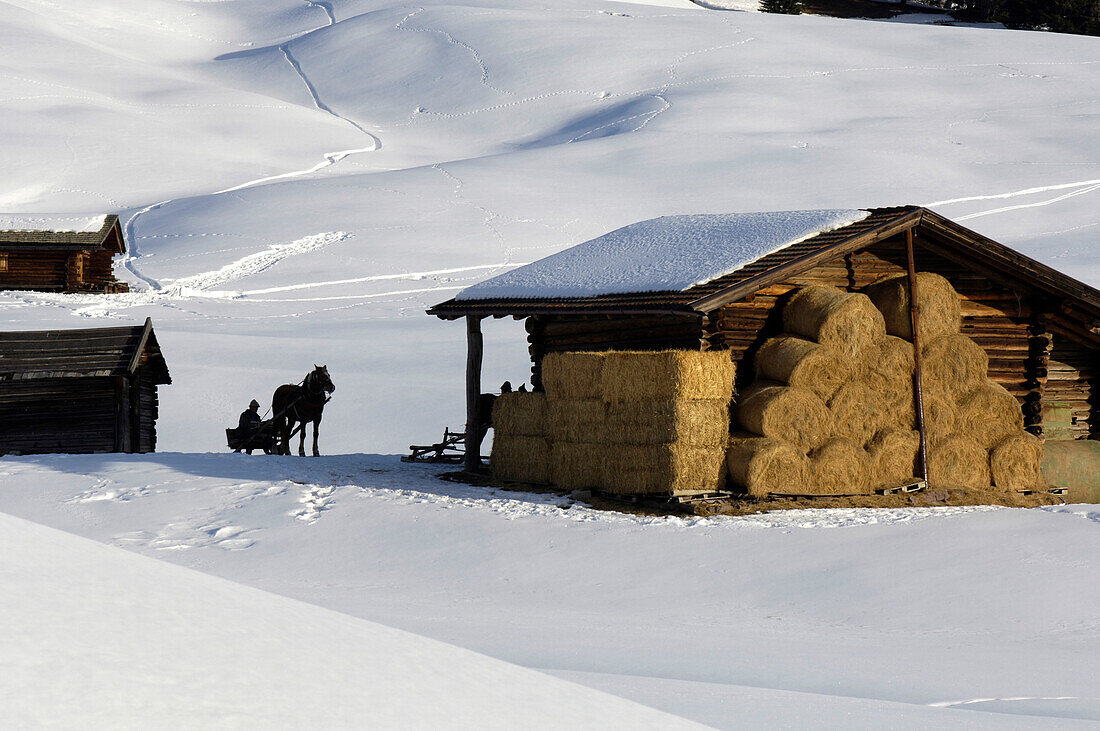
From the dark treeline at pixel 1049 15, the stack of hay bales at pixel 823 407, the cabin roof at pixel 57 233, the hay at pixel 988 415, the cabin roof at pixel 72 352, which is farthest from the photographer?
the dark treeline at pixel 1049 15

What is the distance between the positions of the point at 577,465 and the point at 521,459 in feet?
4.38

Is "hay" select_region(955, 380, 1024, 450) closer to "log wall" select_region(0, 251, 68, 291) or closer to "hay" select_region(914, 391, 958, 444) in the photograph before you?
"hay" select_region(914, 391, 958, 444)

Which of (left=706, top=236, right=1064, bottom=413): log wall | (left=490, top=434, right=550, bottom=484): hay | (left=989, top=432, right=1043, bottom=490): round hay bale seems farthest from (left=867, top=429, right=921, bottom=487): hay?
(left=490, top=434, right=550, bottom=484): hay

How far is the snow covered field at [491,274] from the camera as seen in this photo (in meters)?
8.12

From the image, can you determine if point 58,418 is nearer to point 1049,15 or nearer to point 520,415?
point 520,415

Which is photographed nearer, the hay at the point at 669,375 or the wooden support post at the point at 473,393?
the hay at the point at 669,375

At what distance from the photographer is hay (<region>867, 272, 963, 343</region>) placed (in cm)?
1518

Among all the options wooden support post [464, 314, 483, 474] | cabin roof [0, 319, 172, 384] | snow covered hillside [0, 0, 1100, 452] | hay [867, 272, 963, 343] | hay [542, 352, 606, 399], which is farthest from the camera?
snow covered hillside [0, 0, 1100, 452]

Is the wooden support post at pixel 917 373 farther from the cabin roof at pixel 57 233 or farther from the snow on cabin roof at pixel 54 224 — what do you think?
the snow on cabin roof at pixel 54 224

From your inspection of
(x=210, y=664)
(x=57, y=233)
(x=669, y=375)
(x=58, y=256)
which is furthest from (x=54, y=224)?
(x=210, y=664)

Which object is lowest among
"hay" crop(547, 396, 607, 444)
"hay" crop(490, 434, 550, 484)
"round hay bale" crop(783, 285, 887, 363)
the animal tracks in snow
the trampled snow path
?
the trampled snow path

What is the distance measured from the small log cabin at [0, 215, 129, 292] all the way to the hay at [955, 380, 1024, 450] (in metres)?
32.3

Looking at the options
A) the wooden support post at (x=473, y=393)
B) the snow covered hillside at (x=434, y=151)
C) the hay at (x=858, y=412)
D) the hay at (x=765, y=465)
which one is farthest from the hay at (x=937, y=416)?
the snow covered hillside at (x=434, y=151)

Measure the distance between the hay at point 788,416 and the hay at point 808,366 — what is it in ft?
0.39
